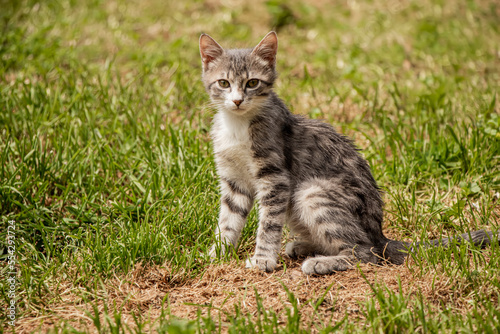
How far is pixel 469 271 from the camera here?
297 cm

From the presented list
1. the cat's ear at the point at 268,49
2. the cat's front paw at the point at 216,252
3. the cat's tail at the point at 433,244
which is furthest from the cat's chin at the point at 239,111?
the cat's tail at the point at 433,244

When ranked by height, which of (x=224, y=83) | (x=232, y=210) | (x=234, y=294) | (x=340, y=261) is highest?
(x=224, y=83)

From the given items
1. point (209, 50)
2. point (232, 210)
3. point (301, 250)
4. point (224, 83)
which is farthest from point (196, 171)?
point (301, 250)

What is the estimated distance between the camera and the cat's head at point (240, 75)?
3.47 metres

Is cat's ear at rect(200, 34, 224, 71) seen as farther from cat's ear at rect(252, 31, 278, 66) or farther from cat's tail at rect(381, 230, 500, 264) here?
cat's tail at rect(381, 230, 500, 264)

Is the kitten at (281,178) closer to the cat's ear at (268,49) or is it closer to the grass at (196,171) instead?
the cat's ear at (268,49)

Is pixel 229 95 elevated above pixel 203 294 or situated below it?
above

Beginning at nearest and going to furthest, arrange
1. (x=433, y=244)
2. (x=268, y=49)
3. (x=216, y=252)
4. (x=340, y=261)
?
1. (x=433, y=244)
2. (x=340, y=261)
3. (x=216, y=252)
4. (x=268, y=49)

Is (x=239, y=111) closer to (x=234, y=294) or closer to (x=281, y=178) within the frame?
(x=281, y=178)

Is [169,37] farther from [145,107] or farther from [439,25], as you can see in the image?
[439,25]

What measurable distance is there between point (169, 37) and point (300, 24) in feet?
7.55

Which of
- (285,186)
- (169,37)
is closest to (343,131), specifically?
(285,186)

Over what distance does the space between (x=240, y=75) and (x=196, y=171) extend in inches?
43.8

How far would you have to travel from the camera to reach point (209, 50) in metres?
3.72
